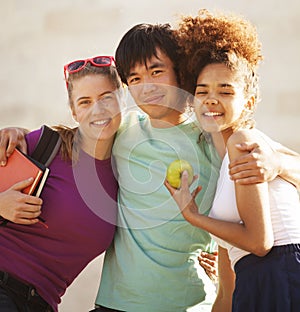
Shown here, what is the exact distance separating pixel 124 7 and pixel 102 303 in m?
2.42

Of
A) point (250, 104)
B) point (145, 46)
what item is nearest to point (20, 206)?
point (145, 46)

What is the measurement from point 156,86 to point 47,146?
0.39 m

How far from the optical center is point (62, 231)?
2.25 metres

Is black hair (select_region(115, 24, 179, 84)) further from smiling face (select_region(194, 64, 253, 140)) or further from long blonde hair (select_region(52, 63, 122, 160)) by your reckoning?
smiling face (select_region(194, 64, 253, 140))

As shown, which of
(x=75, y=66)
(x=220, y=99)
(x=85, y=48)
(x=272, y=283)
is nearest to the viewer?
(x=272, y=283)

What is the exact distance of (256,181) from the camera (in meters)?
1.77

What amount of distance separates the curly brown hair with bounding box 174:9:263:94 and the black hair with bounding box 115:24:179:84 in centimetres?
4

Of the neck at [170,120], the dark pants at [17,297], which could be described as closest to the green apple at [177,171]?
the neck at [170,120]

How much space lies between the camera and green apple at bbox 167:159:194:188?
2082 millimetres

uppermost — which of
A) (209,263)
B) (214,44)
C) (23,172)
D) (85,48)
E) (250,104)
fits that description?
(85,48)

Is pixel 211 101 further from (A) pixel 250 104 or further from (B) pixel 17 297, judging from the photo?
(B) pixel 17 297

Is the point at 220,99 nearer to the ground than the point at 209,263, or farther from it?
farther from it

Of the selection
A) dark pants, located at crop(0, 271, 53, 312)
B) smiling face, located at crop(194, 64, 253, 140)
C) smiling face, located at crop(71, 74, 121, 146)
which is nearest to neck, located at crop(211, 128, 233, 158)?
smiling face, located at crop(194, 64, 253, 140)

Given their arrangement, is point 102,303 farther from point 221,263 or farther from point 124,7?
point 124,7
